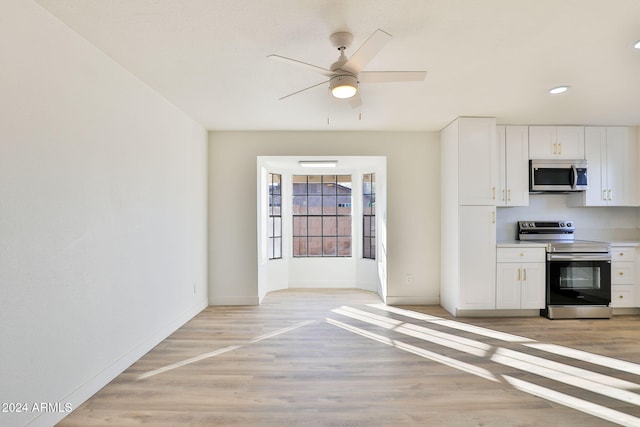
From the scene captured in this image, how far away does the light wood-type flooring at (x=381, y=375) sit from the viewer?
2.09 meters

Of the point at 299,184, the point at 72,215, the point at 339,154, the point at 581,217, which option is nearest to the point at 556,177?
the point at 581,217

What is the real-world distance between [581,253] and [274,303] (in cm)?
403

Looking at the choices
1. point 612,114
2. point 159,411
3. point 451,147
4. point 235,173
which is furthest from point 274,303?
point 612,114

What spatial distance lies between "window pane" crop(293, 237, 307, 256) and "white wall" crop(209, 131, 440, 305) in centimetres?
151

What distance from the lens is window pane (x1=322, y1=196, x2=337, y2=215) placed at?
19.5ft

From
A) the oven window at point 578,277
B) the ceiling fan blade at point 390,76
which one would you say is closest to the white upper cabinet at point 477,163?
the oven window at point 578,277

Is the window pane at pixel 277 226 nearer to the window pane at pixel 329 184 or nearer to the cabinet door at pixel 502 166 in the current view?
the window pane at pixel 329 184

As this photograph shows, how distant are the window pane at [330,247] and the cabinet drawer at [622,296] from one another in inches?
154

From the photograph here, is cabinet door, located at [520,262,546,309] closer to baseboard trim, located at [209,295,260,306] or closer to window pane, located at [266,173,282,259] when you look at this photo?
baseboard trim, located at [209,295,260,306]

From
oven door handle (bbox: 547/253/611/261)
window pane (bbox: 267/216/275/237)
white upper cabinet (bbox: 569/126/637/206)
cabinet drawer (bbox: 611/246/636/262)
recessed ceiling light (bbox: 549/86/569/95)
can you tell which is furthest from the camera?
window pane (bbox: 267/216/275/237)

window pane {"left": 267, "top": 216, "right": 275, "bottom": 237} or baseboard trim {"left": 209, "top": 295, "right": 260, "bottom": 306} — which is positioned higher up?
window pane {"left": 267, "top": 216, "right": 275, "bottom": 237}

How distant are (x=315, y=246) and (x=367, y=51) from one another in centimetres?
439

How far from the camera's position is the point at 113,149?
8.17 feet

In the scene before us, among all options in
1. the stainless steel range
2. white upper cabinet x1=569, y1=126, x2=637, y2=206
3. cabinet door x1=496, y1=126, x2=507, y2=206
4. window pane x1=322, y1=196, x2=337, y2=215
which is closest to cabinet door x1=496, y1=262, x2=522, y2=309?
the stainless steel range
